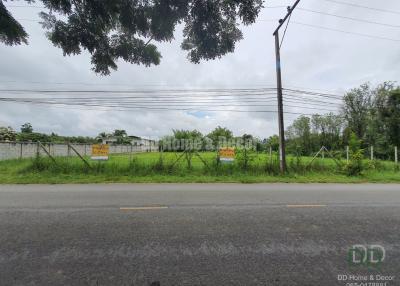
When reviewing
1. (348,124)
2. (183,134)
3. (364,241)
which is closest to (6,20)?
(364,241)

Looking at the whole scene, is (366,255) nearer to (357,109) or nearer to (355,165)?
(355,165)

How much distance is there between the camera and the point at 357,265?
126 inches

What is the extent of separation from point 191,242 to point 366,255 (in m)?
2.54

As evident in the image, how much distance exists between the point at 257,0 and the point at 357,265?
3.72 metres

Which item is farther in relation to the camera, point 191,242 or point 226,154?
point 226,154

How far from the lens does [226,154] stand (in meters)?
14.6

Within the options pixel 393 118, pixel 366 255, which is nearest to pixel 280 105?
pixel 366 255

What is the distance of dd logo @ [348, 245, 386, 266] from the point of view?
329 cm

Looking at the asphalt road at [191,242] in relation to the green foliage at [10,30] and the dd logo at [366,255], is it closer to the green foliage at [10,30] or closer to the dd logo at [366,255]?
the dd logo at [366,255]

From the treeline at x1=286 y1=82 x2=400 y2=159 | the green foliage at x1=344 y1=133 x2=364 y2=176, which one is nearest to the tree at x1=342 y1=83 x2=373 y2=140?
the treeline at x1=286 y1=82 x2=400 y2=159

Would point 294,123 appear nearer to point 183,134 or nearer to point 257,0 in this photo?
point 183,134

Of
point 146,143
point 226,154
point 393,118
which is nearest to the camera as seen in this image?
point 226,154

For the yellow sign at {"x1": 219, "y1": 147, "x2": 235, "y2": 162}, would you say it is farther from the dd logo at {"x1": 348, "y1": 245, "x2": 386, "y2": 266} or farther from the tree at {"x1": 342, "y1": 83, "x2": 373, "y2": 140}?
the tree at {"x1": 342, "y1": 83, "x2": 373, "y2": 140}

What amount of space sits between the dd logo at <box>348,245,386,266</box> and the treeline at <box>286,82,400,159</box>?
13024 millimetres
